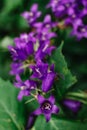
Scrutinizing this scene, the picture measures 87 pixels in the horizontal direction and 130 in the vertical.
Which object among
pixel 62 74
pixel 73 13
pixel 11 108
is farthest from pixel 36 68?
pixel 73 13

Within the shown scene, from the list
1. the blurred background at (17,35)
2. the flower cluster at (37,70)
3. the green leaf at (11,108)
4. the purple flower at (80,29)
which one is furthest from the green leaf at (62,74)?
the blurred background at (17,35)

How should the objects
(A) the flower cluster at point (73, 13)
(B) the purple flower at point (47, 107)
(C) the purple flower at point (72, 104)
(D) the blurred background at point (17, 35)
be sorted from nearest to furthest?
(B) the purple flower at point (47, 107) < (C) the purple flower at point (72, 104) < (A) the flower cluster at point (73, 13) < (D) the blurred background at point (17, 35)

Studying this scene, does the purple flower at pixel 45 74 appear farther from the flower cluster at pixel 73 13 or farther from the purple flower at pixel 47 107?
the flower cluster at pixel 73 13

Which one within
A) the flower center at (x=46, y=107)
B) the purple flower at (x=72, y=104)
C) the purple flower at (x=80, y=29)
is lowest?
the flower center at (x=46, y=107)

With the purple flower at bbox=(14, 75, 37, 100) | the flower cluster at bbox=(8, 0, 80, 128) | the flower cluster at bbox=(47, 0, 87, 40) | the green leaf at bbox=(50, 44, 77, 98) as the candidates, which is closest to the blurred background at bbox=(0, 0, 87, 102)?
the flower cluster at bbox=(47, 0, 87, 40)

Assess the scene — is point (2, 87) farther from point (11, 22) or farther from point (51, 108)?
point (11, 22)

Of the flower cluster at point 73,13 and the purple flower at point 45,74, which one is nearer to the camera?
the purple flower at point 45,74

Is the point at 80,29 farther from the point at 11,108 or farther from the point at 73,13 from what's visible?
the point at 11,108
